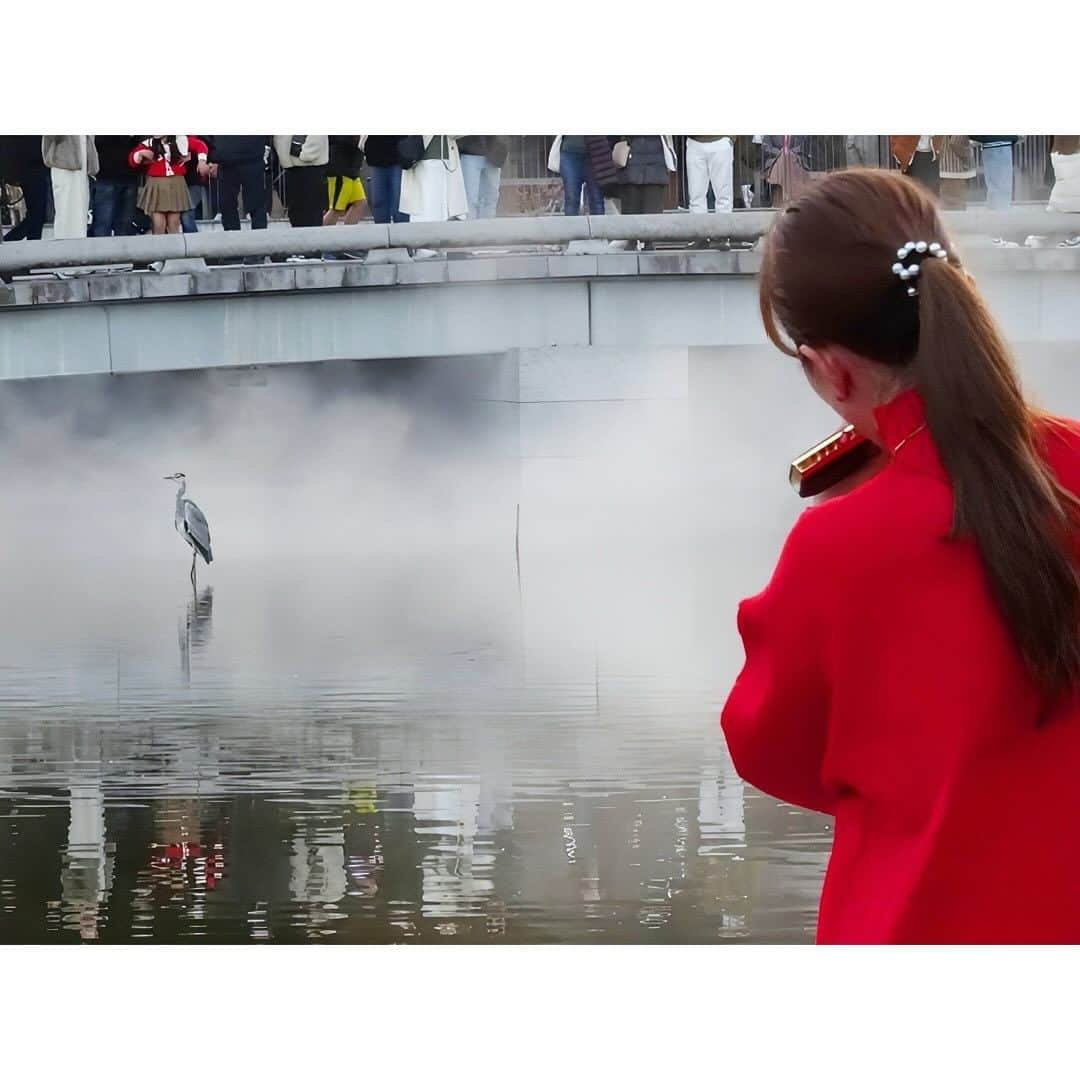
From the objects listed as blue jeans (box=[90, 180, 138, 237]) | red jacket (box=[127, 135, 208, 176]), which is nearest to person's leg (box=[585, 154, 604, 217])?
red jacket (box=[127, 135, 208, 176])

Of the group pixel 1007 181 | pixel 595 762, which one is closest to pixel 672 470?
pixel 1007 181

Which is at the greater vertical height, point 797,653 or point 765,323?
point 765,323

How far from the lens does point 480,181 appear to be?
11.2 metres

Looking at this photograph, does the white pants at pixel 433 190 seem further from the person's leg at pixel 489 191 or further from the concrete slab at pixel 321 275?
the concrete slab at pixel 321 275

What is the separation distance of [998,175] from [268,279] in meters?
5.13

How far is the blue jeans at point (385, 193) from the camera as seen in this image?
1163 centimetres

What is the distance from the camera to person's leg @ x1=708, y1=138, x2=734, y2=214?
35.2 feet

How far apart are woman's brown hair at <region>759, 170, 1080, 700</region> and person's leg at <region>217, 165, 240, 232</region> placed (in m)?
10.4

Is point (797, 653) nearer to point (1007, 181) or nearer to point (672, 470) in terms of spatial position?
point (1007, 181)

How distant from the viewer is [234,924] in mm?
5203

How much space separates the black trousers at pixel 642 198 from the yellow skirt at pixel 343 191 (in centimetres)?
171

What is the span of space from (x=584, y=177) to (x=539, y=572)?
3075 millimetres

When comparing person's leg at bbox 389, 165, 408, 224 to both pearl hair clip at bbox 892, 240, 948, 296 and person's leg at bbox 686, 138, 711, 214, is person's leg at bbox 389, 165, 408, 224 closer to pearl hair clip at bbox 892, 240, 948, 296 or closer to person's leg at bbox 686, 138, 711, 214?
person's leg at bbox 686, 138, 711, 214

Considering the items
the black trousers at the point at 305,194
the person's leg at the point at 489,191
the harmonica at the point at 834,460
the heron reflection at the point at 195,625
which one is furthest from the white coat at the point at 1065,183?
the harmonica at the point at 834,460
